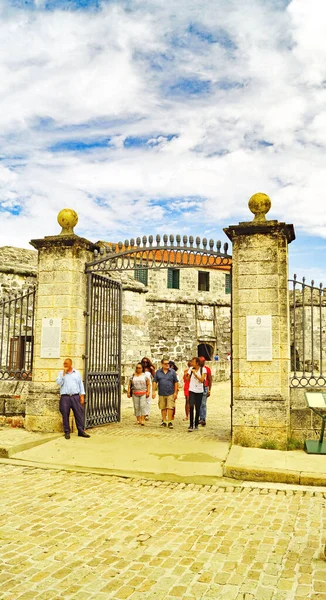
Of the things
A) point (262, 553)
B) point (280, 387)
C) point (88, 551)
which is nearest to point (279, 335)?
point (280, 387)

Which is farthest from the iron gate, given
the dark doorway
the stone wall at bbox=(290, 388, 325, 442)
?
the dark doorway

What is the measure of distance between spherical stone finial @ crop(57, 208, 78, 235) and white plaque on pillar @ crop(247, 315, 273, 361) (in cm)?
384

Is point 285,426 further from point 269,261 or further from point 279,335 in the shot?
point 269,261

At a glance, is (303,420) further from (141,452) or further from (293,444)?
(141,452)

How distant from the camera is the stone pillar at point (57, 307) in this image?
8.84 metres

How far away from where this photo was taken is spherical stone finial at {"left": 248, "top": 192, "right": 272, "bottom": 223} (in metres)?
8.27

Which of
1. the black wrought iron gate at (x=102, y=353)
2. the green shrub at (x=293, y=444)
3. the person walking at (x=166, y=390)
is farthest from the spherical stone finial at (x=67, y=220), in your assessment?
the green shrub at (x=293, y=444)

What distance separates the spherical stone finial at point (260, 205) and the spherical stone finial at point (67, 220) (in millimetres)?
3399

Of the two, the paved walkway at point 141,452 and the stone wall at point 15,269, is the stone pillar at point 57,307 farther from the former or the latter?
the stone wall at point 15,269

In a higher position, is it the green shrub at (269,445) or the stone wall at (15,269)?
the stone wall at (15,269)

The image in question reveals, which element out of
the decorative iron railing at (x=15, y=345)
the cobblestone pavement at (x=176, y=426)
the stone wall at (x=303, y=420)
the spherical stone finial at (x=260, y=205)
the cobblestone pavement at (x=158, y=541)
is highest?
the spherical stone finial at (x=260, y=205)

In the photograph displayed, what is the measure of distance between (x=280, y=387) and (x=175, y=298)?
895 inches

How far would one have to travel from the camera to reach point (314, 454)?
7.11 meters

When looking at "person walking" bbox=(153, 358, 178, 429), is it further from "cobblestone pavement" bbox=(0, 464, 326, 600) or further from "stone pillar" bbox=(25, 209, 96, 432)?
"cobblestone pavement" bbox=(0, 464, 326, 600)
